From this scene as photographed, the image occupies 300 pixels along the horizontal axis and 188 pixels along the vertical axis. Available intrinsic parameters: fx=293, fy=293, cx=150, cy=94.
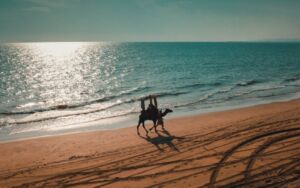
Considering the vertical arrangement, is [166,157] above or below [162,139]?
above

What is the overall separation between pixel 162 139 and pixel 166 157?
3453 millimetres

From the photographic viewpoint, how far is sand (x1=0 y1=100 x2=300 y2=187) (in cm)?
991

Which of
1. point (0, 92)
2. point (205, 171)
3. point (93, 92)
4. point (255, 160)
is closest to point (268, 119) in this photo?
point (255, 160)

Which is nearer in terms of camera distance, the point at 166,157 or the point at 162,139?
the point at 166,157

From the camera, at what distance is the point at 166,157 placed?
12.3 metres

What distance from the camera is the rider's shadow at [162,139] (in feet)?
46.8

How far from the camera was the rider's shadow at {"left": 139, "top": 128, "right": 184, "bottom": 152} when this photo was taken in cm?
1426

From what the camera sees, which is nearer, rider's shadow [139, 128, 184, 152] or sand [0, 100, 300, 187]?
sand [0, 100, 300, 187]

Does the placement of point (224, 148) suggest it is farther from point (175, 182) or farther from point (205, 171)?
point (175, 182)

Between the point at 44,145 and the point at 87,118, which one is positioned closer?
the point at 44,145

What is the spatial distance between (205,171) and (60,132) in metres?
12.7

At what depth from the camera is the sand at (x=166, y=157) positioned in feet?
32.5

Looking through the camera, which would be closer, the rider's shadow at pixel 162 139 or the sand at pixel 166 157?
the sand at pixel 166 157

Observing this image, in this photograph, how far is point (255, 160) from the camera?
36.1 ft
